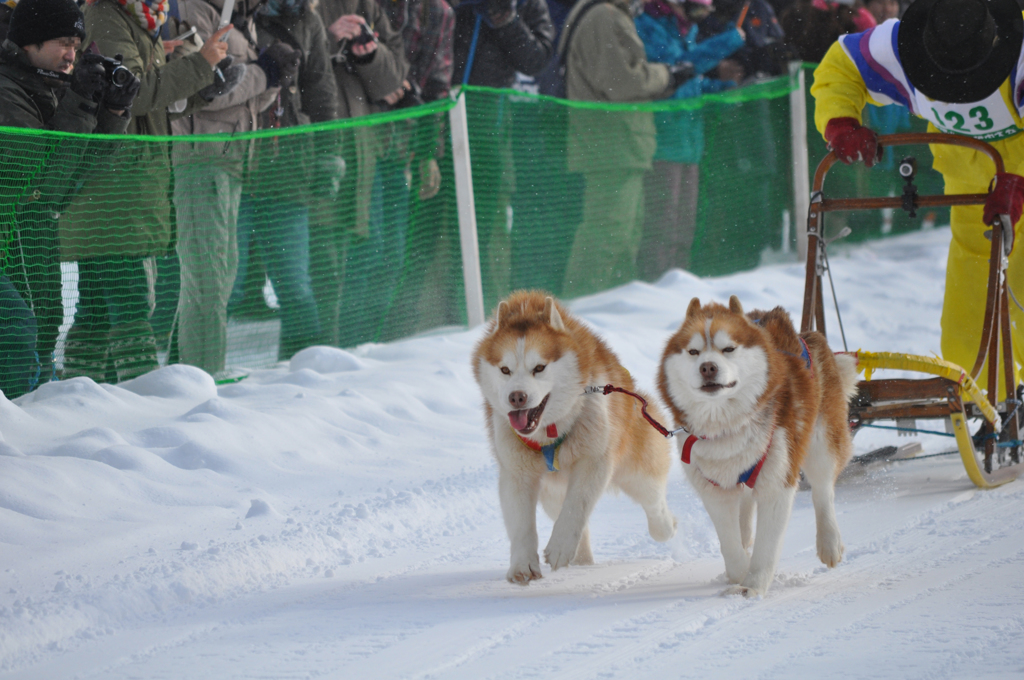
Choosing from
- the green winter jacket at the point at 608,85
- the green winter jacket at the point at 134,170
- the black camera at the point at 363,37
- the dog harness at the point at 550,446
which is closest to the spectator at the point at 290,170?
the black camera at the point at 363,37

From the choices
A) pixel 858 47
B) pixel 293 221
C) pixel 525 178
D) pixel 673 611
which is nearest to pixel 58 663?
pixel 673 611

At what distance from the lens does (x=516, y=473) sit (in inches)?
127

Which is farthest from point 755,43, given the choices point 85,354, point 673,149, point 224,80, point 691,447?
point 691,447

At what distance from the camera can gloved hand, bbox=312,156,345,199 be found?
228 inches

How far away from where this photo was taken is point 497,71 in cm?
721

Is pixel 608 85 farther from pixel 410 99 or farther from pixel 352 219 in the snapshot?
pixel 352 219

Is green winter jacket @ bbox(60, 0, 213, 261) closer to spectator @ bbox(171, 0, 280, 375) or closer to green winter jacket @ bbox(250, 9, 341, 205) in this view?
spectator @ bbox(171, 0, 280, 375)

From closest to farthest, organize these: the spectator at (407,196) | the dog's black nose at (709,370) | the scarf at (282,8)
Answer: the dog's black nose at (709,370) < the scarf at (282,8) < the spectator at (407,196)

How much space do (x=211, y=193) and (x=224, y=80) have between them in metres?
0.57

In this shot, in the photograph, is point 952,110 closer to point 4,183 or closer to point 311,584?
point 311,584

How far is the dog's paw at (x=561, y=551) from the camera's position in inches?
121

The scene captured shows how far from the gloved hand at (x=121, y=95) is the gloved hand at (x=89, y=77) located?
0.03 metres

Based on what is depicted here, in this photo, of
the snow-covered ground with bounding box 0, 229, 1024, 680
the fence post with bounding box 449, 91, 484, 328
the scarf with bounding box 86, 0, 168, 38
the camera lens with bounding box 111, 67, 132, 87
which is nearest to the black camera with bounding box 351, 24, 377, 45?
the fence post with bounding box 449, 91, 484, 328

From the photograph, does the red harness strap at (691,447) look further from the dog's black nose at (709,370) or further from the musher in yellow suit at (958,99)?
the musher in yellow suit at (958,99)
